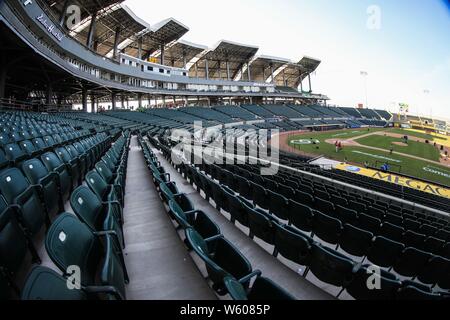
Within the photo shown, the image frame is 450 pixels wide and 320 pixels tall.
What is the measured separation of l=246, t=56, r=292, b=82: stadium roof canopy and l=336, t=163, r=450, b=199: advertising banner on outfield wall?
6554 centimetres

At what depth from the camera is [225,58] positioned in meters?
74.5

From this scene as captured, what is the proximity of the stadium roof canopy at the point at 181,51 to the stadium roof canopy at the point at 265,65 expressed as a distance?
22246 mm

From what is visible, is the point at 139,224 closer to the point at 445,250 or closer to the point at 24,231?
the point at 24,231

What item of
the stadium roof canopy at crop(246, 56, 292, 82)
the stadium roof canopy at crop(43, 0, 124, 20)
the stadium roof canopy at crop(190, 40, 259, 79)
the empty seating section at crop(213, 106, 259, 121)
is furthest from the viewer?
the stadium roof canopy at crop(246, 56, 292, 82)

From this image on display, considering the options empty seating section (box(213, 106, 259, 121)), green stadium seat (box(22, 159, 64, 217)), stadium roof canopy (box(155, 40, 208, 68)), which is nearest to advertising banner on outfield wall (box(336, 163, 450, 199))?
green stadium seat (box(22, 159, 64, 217))

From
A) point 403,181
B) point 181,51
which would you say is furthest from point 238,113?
point 403,181

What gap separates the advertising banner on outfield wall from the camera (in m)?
16.8

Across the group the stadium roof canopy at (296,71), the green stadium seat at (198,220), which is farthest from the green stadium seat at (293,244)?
the stadium roof canopy at (296,71)

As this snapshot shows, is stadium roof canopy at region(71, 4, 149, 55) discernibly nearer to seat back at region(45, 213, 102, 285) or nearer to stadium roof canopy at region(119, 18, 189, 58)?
stadium roof canopy at region(119, 18, 189, 58)

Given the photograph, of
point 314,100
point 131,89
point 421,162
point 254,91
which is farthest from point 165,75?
point 314,100

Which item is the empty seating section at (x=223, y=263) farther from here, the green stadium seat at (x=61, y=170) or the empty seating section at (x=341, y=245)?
the green stadium seat at (x=61, y=170)

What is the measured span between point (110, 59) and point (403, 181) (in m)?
44.1

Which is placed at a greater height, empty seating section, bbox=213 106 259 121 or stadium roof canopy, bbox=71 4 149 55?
stadium roof canopy, bbox=71 4 149 55
